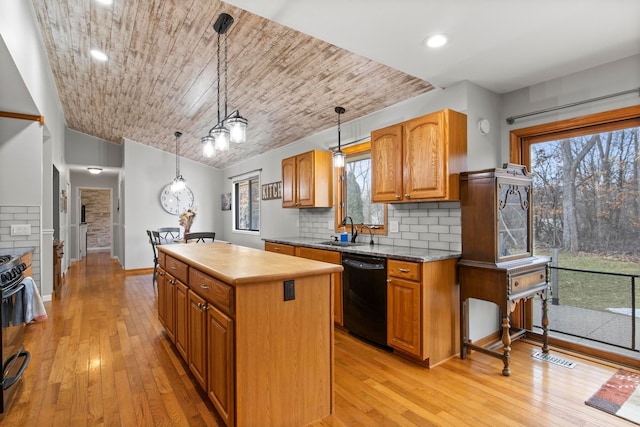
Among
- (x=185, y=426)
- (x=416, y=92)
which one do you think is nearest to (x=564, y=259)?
(x=416, y=92)

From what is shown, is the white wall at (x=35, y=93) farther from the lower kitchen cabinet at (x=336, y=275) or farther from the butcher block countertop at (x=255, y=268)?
the lower kitchen cabinet at (x=336, y=275)

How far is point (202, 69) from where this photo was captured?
354 centimetres

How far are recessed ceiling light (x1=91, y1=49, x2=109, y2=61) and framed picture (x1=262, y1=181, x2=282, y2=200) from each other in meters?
2.82

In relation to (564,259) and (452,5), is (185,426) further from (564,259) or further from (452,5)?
(564,259)

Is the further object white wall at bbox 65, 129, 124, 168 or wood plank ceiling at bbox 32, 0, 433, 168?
white wall at bbox 65, 129, 124, 168

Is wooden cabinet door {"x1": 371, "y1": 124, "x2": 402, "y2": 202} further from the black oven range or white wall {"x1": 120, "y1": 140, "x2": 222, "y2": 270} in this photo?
white wall {"x1": 120, "y1": 140, "x2": 222, "y2": 270}

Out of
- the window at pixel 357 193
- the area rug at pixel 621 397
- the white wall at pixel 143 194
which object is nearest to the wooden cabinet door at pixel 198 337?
the window at pixel 357 193

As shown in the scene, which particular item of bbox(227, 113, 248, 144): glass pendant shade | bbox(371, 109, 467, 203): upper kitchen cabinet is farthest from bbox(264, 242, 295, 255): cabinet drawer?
bbox(227, 113, 248, 144): glass pendant shade

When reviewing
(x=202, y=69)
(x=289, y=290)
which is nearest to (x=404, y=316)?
(x=289, y=290)

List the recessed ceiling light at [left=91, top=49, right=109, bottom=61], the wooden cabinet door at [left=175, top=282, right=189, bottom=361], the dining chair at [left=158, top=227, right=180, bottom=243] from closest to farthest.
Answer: the wooden cabinet door at [left=175, top=282, right=189, bottom=361] → the recessed ceiling light at [left=91, top=49, right=109, bottom=61] → the dining chair at [left=158, top=227, right=180, bottom=243]

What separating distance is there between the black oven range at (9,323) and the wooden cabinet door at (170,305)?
94cm

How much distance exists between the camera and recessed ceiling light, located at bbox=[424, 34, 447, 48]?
2275 millimetres

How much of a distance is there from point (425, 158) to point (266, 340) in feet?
6.39

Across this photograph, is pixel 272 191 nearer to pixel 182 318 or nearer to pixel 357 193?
pixel 357 193
